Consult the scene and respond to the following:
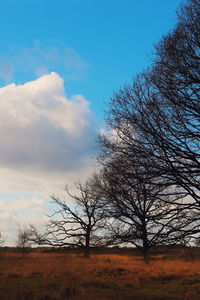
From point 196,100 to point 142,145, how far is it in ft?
5.09

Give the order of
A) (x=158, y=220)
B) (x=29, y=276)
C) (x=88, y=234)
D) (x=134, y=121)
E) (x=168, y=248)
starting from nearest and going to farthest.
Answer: (x=168, y=248), (x=158, y=220), (x=134, y=121), (x=29, y=276), (x=88, y=234)

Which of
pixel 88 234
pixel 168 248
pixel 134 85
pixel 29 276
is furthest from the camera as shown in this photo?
pixel 88 234

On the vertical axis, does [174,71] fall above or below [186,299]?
above

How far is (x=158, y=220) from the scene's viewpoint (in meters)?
6.44

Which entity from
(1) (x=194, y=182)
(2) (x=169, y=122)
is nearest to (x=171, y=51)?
(2) (x=169, y=122)

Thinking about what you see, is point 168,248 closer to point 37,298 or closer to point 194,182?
point 194,182

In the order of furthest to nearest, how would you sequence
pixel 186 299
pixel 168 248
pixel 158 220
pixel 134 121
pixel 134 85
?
pixel 186 299 < pixel 134 85 < pixel 134 121 < pixel 158 220 < pixel 168 248

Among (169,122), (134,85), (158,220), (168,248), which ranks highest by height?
(134,85)

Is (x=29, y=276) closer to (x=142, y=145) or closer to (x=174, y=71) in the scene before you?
(x=142, y=145)

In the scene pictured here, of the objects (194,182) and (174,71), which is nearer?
(194,182)

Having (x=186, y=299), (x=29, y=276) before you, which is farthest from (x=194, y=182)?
(x=29, y=276)

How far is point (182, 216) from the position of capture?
6336mm

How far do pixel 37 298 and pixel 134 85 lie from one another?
659cm

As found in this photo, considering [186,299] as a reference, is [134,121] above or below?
above
